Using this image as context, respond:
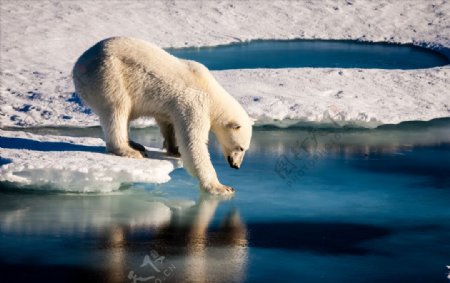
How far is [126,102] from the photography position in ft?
26.3

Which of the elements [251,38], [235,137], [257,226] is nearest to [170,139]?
[235,137]

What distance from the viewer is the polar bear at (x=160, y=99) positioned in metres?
7.80

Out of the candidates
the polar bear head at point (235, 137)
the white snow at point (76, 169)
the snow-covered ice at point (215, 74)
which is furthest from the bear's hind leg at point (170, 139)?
the polar bear head at point (235, 137)

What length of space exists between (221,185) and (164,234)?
49.1 inches

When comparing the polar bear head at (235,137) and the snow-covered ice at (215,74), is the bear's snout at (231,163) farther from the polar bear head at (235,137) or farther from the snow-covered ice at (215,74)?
the snow-covered ice at (215,74)

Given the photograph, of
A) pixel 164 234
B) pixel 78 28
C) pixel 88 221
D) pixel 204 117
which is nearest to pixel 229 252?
pixel 164 234

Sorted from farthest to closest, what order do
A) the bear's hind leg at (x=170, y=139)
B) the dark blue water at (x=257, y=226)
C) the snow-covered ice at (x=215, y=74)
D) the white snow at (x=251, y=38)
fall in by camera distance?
the white snow at (x=251, y=38), the bear's hind leg at (x=170, y=139), the snow-covered ice at (x=215, y=74), the dark blue water at (x=257, y=226)

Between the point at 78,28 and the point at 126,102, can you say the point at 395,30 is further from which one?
the point at 126,102

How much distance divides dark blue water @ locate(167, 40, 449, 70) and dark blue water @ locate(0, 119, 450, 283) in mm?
5770

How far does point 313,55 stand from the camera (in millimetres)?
16484

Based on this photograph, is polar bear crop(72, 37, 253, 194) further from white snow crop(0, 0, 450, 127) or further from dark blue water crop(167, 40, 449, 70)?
dark blue water crop(167, 40, 449, 70)

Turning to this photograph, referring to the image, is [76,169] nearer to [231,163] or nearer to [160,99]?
[160,99]

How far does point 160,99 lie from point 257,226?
167cm

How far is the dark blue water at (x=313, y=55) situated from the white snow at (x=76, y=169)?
23.6 feet
